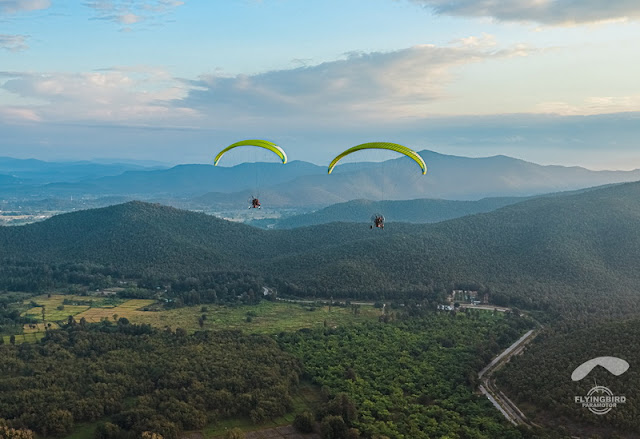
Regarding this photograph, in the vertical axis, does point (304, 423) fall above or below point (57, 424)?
below

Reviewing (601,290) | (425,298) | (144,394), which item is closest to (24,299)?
(144,394)

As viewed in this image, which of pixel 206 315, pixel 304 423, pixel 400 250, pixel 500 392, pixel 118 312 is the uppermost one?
pixel 400 250

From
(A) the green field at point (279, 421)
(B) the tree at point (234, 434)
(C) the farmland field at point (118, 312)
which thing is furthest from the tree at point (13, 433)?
(C) the farmland field at point (118, 312)

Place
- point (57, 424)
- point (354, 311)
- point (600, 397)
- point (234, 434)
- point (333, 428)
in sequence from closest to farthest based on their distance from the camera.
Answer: point (234, 434) → point (57, 424) → point (333, 428) → point (600, 397) → point (354, 311)

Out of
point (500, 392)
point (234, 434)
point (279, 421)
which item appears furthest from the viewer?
point (500, 392)

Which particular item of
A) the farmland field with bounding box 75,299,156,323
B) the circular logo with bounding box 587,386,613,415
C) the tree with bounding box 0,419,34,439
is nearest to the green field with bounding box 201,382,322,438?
the tree with bounding box 0,419,34,439

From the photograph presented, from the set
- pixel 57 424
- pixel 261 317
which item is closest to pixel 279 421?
pixel 57 424

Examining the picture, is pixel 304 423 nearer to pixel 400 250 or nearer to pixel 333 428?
→ pixel 333 428

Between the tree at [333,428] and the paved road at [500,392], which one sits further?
the paved road at [500,392]

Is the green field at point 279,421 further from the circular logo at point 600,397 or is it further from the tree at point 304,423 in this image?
the circular logo at point 600,397
